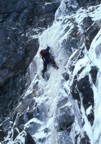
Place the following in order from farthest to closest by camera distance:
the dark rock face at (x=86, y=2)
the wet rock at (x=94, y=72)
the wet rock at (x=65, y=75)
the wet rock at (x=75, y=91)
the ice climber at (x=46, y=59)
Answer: the dark rock face at (x=86, y=2) → the ice climber at (x=46, y=59) → the wet rock at (x=65, y=75) → the wet rock at (x=75, y=91) → the wet rock at (x=94, y=72)

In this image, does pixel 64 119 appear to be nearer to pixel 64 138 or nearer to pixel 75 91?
pixel 64 138

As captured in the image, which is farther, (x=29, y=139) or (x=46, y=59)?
(x=46, y=59)

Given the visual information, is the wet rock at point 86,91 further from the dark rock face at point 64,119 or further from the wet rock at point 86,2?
the wet rock at point 86,2

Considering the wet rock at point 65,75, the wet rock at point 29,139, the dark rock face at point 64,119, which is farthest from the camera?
the wet rock at point 65,75

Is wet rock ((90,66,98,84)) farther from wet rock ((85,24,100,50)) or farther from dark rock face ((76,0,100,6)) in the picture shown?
dark rock face ((76,0,100,6))

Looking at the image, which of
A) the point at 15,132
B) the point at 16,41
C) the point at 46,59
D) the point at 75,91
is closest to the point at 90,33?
the point at 46,59

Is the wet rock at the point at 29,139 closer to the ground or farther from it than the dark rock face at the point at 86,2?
closer to the ground

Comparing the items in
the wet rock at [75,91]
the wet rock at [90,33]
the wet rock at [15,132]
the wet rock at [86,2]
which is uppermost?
the wet rock at [86,2]

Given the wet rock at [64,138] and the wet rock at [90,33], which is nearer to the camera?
the wet rock at [64,138]

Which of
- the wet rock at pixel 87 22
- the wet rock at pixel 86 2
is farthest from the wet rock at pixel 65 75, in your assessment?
the wet rock at pixel 86 2

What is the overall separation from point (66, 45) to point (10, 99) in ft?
12.5

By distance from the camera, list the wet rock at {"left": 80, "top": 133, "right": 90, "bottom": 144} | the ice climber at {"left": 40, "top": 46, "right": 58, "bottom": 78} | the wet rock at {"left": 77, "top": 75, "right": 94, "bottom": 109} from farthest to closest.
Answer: the ice climber at {"left": 40, "top": 46, "right": 58, "bottom": 78} < the wet rock at {"left": 77, "top": 75, "right": 94, "bottom": 109} < the wet rock at {"left": 80, "top": 133, "right": 90, "bottom": 144}

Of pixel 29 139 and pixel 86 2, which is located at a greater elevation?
pixel 86 2

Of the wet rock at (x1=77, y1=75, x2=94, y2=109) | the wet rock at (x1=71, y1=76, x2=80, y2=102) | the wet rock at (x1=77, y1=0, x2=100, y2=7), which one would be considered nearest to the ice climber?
the wet rock at (x1=71, y1=76, x2=80, y2=102)
